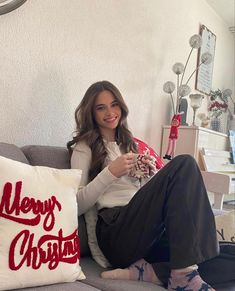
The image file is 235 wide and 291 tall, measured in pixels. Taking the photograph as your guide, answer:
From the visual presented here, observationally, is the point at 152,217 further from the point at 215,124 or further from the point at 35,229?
the point at 215,124

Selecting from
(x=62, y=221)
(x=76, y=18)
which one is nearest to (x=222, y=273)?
(x=62, y=221)

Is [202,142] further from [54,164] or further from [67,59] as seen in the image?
[54,164]

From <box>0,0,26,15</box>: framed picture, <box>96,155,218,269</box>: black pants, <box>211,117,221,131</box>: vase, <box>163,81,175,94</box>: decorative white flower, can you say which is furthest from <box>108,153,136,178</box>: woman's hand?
<box>211,117,221,131</box>: vase

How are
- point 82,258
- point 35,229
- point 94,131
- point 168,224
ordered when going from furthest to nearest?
point 94,131 < point 82,258 < point 168,224 < point 35,229

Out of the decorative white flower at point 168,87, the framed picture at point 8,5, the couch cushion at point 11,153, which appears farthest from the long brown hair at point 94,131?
the decorative white flower at point 168,87

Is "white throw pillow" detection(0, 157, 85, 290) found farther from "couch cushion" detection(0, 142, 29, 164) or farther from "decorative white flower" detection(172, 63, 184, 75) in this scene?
"decorative white flower" detection(172, 63, 184, 75)

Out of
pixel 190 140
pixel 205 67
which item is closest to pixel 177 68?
pixel 190 140

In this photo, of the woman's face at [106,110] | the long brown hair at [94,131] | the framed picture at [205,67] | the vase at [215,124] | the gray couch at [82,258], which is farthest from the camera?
the vase at [215,124]

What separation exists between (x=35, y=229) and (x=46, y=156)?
0.44 metres

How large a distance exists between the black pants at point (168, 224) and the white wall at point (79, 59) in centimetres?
66

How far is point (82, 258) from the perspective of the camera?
1276 millimetres

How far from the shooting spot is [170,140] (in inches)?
97.0

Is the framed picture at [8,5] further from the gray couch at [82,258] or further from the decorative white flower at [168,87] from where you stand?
the decorative white flower at [168,87]

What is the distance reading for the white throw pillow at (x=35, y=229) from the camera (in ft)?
2.90
